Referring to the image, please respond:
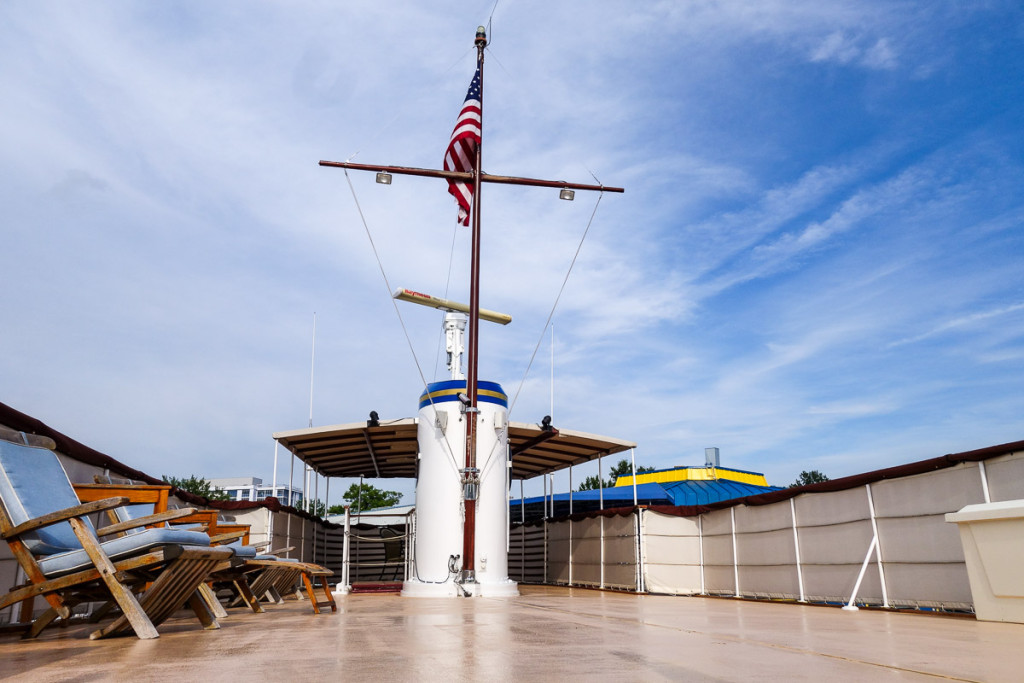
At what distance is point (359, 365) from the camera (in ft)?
57.5

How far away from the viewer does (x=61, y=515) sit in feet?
11.0

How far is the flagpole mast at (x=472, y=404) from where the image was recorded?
31.6ft

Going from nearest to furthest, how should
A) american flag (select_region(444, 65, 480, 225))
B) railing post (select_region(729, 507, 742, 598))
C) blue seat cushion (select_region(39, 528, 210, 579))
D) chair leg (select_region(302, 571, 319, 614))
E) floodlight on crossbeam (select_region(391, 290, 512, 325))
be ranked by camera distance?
1. blue seat cushion (select_region(39, 528, 210, 579))
2. chair leg (select_region(302, 571, 319, 614))
3. railing post (select_region(729, 507, 742, 598))
4. american flag (select_region(444, 65, 480, 225))
5. floodlight on crossbeam (select_region(391, 290, 512, 325))

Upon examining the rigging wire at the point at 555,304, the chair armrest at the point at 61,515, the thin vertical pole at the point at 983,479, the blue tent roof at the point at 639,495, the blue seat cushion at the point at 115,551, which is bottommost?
the blue seat cushion at the point at 115,551

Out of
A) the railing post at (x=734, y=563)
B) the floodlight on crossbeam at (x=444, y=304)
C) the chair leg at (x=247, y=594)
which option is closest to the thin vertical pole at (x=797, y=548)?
the railing post at (x=734, y=563)

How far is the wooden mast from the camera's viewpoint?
383 inches

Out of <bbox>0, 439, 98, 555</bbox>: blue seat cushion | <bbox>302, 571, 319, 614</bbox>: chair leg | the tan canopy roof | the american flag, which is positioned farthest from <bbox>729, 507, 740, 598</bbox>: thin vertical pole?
<bbox>0, 439, 98, 555</bbox>: blue seat cushion

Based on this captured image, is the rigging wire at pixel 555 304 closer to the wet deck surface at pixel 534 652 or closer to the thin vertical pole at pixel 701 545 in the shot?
the thin vertical pole at pixel 701 545

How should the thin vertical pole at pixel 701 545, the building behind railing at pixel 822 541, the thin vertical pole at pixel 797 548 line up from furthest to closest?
the thin vertical pole at pixel 701 545, the thin vertical pole at pixel 797 548, the building behind railing at pixel 822 541

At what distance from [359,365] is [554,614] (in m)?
12.9

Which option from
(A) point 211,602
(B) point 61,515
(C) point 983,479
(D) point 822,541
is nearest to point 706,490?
(D) point 822,541

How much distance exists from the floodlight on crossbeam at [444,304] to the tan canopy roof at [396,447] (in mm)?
2732

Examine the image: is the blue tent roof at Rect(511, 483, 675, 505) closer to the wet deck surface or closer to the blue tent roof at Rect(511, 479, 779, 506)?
the blue tent roof at Rect(511, 479, 779, 506)

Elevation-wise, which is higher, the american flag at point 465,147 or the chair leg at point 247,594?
the american flag at point 465,147
